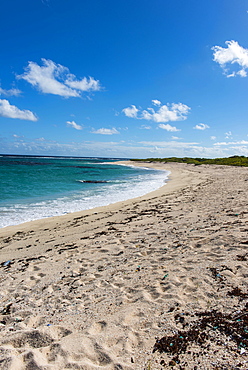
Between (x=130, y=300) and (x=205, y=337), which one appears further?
(x=130, y=300)

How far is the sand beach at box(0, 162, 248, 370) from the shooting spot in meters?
2.80

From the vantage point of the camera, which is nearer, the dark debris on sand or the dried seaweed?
the dark debris on sand

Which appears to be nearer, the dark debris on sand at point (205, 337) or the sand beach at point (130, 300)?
the dark debris on sand at point (205, 337)

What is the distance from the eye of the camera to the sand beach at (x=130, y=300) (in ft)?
9.19

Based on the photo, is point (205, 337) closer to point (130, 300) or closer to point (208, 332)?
point (208, 332)

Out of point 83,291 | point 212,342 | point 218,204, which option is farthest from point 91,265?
point 218,204

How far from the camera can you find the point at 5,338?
3.37 metres

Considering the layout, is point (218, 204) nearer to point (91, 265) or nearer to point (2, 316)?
point (91, 265)

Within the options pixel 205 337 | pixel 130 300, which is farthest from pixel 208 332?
pixel 130 300

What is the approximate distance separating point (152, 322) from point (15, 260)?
214 inches

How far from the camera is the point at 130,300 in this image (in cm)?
410

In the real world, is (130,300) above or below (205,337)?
below

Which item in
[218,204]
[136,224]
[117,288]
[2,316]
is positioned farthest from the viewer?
[218,204]

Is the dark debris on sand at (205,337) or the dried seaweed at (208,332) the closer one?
the dark debris on sand at (205,337)
